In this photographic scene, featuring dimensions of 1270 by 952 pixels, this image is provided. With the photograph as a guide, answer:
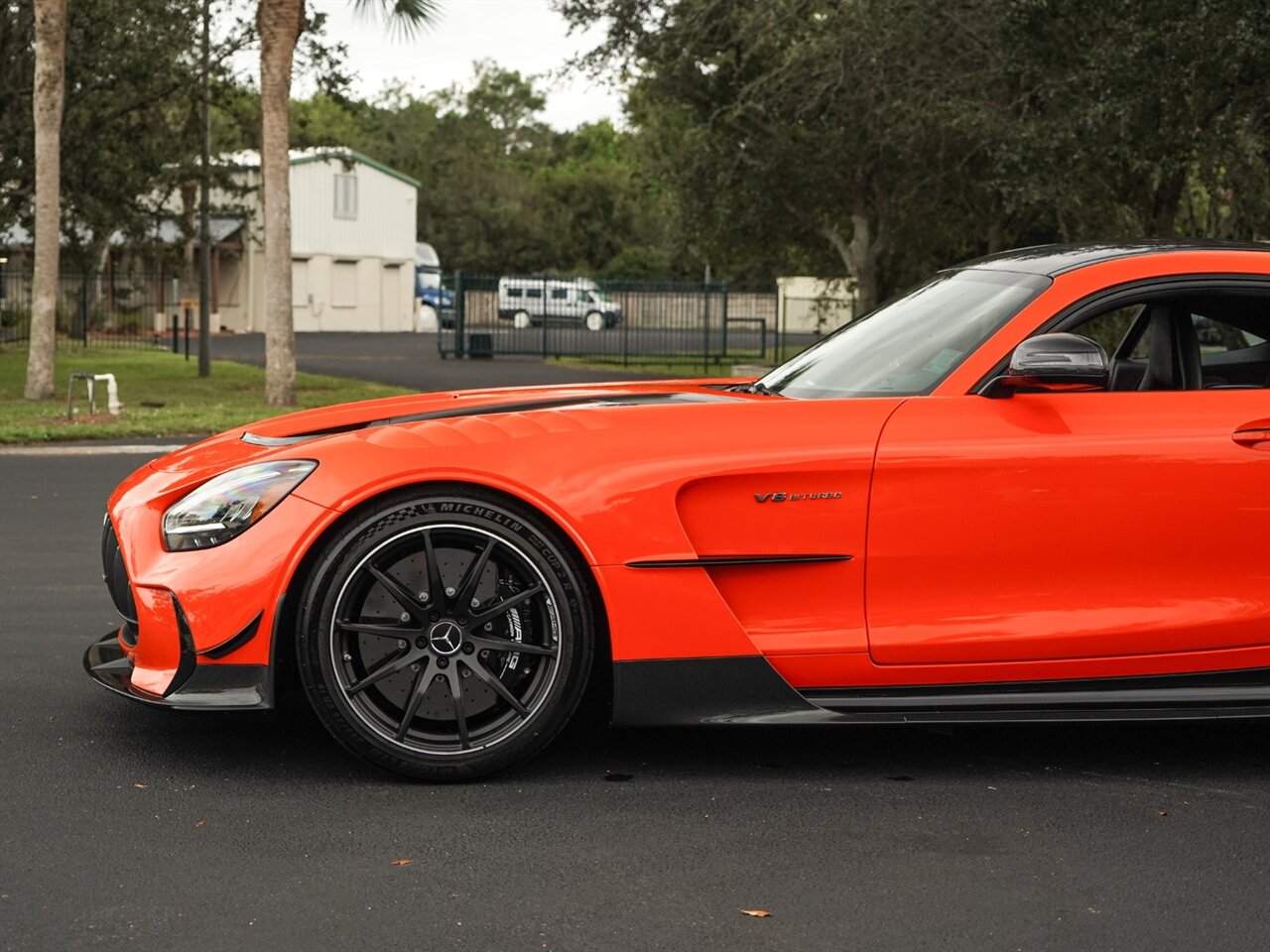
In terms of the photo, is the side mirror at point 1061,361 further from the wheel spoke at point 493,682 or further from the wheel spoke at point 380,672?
the wheel spoke at point 380,672

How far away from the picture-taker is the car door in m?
4.68

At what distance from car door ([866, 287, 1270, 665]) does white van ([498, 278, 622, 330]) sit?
3125cm

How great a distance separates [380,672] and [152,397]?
21306 mm

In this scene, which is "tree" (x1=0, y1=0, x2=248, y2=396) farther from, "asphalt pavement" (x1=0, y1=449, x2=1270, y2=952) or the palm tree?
"asphalt pavement" (x1=0, y1=449, x2=1270, y2=952)

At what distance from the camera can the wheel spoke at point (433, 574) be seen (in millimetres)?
4617

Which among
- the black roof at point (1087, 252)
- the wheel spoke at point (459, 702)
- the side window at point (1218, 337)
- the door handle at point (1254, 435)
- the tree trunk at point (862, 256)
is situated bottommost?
the wheel spoke at point (459, 702)

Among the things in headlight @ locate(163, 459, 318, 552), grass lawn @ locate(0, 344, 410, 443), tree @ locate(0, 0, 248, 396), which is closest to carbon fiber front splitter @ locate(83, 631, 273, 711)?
headlight @ locate(163, 459, 318, 552)

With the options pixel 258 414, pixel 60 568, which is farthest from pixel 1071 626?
pixel 258 414

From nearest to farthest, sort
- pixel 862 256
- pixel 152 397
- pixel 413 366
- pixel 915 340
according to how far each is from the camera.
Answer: pixel 915 340, pixel 152 397, pixel 862 256, pixel 413 366

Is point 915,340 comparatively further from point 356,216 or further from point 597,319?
point 356,216

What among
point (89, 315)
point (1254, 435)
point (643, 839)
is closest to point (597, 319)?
point (89, 315)

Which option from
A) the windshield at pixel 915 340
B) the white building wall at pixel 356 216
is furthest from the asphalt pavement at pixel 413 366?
the windshield at pixel 915 340

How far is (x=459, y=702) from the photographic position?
4.64 m

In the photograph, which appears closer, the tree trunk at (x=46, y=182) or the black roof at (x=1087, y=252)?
the black roof at (x=1087, y=252)
